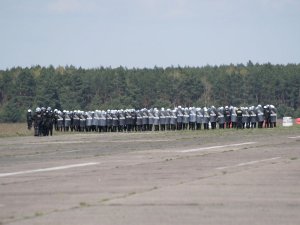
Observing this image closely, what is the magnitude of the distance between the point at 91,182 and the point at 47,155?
541 inches

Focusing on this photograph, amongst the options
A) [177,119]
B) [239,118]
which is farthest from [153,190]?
[177,119]

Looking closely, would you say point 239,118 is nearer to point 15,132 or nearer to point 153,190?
point 15,132

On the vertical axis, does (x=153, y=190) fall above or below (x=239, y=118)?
below

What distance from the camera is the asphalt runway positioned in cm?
1492

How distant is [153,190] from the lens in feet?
62.2

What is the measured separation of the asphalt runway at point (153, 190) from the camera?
14.9 metres

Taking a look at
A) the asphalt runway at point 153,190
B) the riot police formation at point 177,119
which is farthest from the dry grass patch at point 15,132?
the asphalt runway at point 153,190

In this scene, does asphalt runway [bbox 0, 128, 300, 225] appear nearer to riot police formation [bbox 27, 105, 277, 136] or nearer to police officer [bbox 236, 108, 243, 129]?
police officer [bbox 236, 108, 243, 129]

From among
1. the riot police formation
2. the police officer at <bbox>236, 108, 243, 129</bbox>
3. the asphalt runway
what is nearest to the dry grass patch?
the riot police formation

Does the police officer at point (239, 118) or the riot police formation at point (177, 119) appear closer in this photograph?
the police officer at point (239, 118)

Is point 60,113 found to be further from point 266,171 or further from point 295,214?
point 295,214

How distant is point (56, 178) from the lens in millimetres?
22406

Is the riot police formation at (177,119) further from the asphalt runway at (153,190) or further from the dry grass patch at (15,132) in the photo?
the asphalt runway at (153,190)

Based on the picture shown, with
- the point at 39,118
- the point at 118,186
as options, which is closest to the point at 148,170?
the point at 118,186
